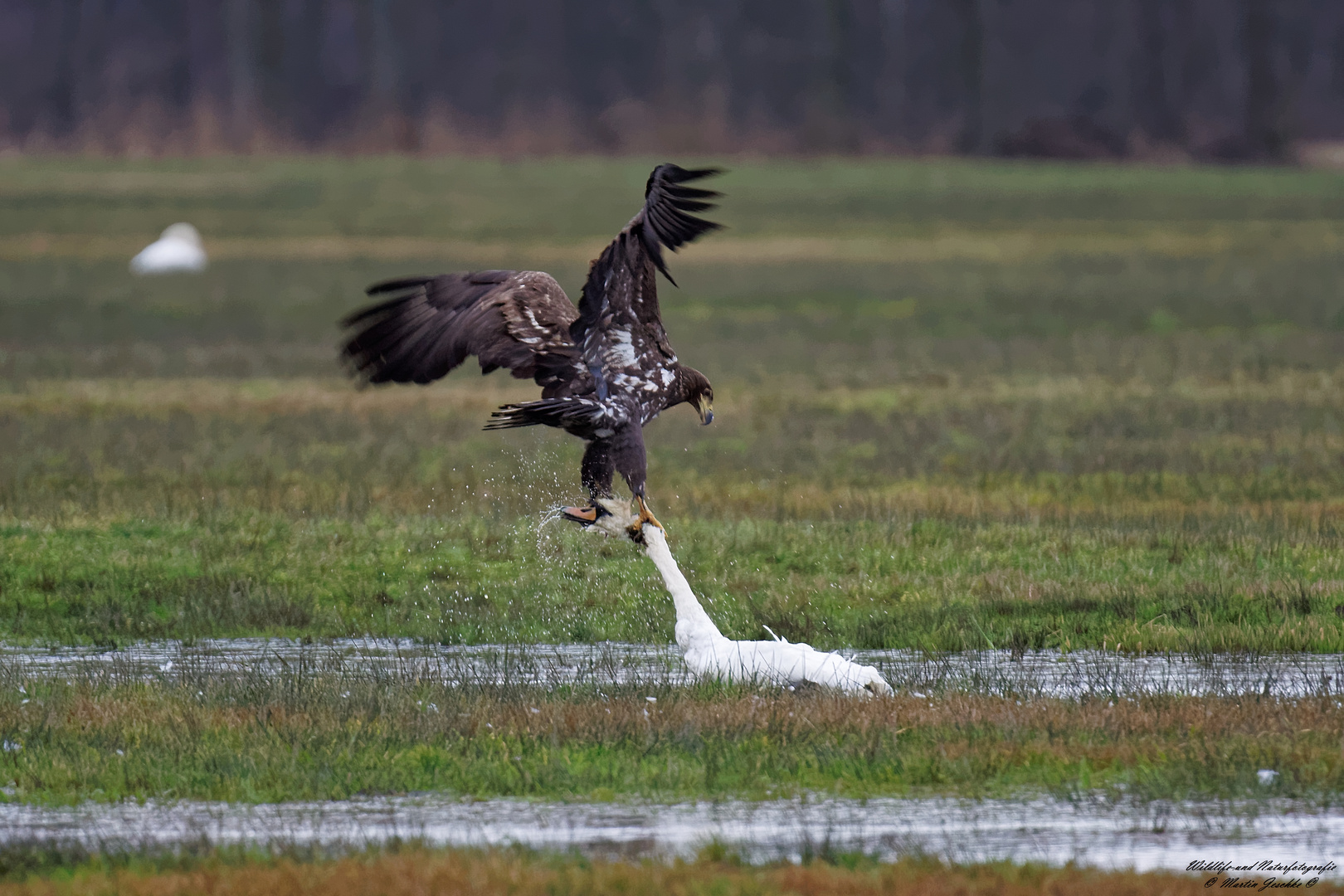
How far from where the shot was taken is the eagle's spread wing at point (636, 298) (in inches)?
426

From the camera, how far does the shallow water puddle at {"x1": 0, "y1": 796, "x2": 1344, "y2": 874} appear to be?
7.21 m

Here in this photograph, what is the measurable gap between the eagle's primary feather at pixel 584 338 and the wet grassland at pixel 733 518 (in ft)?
4.15

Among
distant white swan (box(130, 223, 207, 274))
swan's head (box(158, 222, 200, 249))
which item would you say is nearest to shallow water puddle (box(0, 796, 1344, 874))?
distant white swan (box(130, 223, 207, 274))

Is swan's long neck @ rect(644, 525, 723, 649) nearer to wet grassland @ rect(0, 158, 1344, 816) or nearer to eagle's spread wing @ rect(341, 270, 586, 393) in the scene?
wet grassland @ rect(0, 158, 1344, 816)

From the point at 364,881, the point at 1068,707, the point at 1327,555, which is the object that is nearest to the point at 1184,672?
the point at 1068,707

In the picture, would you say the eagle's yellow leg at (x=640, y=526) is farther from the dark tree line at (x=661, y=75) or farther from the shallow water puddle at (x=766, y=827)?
the dark tree line at (x=661, y=75)

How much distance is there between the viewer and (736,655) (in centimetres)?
991

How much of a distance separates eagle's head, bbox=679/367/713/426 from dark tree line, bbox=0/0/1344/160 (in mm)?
55755

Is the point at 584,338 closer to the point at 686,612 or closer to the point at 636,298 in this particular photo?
the point at 636,298

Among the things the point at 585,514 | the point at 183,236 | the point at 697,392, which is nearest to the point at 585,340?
the point at 697,392

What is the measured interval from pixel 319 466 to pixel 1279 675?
10.6 metres

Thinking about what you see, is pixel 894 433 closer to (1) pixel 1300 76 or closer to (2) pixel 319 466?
(2) pixel 319 466

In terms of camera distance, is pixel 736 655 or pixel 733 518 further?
pixel 733 518

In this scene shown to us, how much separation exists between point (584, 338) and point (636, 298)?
41cm
